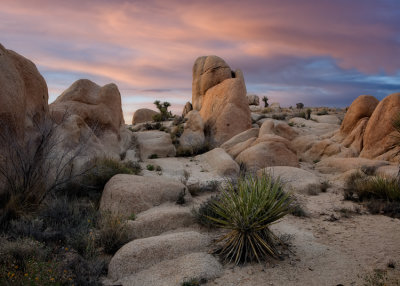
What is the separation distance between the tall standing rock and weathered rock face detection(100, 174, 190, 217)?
34.6 feet

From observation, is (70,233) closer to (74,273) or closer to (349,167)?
(74,273)

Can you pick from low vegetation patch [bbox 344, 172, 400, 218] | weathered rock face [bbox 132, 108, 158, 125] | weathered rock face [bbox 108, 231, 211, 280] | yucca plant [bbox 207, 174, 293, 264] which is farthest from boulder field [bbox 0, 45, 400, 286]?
weathered rock face [bbox 132, 108, 158, 125]

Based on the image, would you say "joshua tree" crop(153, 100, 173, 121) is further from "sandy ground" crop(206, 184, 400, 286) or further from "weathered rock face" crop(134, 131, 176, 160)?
"sandy ground" crop(206, 184, 400, 286)

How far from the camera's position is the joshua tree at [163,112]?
30391mm

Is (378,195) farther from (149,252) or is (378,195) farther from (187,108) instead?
A: (187,108)

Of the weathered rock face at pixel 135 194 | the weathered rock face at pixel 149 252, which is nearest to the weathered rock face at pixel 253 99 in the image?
the weathered rock face at pixel 135 194

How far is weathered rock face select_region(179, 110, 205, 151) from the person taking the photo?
19.0 meters

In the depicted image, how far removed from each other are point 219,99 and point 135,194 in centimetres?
1465

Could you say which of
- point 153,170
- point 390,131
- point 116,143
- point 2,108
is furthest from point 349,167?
point 2,108

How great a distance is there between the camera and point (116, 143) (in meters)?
16.0

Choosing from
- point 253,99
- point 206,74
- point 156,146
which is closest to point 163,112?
point 206,74

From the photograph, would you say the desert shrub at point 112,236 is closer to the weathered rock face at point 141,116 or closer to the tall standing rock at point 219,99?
the tall standing rock at point 219,99

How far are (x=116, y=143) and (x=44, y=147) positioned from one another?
8.06m

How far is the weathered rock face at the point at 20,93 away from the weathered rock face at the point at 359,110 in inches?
629
